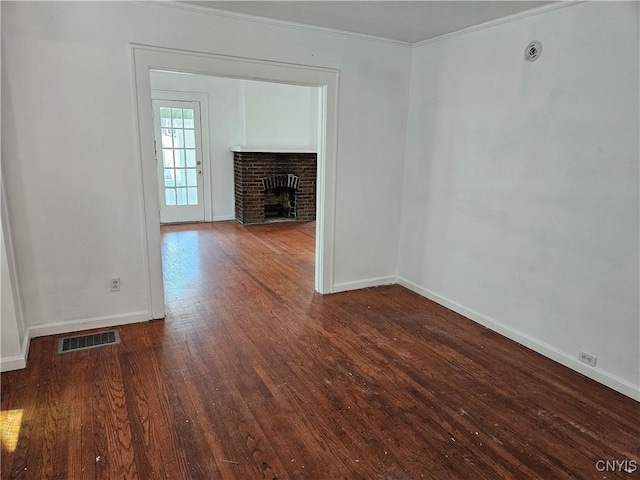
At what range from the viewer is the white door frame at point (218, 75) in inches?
119

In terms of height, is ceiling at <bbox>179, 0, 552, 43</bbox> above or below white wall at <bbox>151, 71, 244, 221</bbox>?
above

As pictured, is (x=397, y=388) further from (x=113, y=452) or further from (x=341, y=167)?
(x=341, y=167)

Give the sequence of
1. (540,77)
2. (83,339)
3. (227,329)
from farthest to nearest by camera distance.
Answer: (227,329)
(83,339)
(540,77)

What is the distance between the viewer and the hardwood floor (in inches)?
77.1

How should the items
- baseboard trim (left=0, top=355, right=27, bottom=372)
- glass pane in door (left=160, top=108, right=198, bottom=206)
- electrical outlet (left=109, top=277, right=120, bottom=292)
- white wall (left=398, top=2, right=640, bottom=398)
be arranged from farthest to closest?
glass pane in door (left=160, top=108, right=198, bottom=206) < electrical outlet (left=109, top=277, right=120, bottom=292) < baseboard trim (left=0, top=355, right=27, bottom=372) < white wall (left=398, top=2, right=640, bottom=398)

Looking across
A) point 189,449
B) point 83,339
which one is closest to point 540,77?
point 189,449

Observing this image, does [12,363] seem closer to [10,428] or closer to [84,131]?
[10,428]

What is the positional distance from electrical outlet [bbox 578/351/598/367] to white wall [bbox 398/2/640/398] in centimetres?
3

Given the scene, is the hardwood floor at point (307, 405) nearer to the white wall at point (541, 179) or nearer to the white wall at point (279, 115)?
the white wall at point (541, 179)

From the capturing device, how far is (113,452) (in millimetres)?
1991

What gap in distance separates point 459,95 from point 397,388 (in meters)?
2.44

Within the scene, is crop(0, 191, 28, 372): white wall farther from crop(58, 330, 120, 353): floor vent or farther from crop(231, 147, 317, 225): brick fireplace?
crop(231, 147, 317, 225): brick fireplace

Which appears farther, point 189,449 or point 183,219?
point 183,219

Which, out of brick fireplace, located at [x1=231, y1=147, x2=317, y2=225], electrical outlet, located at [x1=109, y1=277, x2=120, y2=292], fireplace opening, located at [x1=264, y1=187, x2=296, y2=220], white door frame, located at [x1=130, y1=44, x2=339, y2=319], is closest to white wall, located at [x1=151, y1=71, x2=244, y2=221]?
brick fireplace, located at [x1=231, y1=147, x2=317, y2=225]
